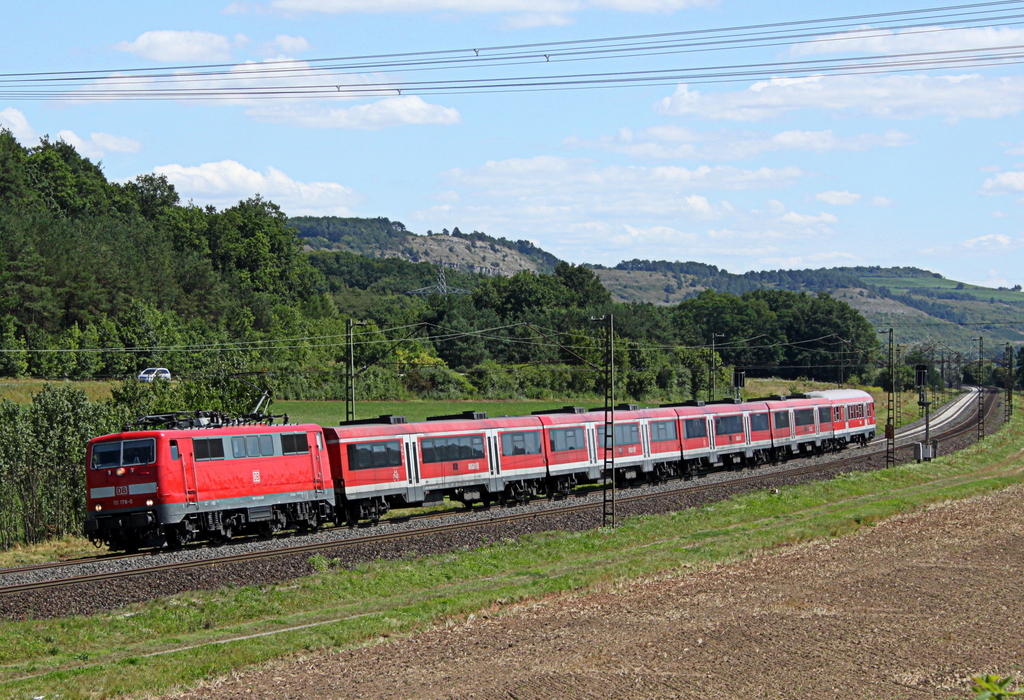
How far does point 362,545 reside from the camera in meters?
29.0

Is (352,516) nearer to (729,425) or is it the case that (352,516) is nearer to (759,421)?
(729,425)

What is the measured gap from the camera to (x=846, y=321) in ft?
514

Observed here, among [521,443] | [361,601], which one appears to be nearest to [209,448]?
[361,601]

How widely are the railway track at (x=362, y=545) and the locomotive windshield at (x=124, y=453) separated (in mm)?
2572

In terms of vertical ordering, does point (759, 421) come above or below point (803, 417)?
above

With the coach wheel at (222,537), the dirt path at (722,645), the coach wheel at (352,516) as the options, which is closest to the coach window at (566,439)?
the coach wheel at (352,516)

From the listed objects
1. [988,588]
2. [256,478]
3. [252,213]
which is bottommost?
[988,588]

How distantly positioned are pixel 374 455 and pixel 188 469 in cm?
749

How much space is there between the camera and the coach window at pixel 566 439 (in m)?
42.8

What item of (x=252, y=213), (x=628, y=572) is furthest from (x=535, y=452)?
(x=252, y=213)

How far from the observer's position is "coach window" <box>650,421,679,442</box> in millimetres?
48500

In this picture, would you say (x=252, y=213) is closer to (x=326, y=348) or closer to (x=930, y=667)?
(x=326, y=348)

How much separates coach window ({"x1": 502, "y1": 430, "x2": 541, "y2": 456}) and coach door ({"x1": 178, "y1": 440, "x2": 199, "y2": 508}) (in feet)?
45.4

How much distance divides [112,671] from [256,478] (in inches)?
609
